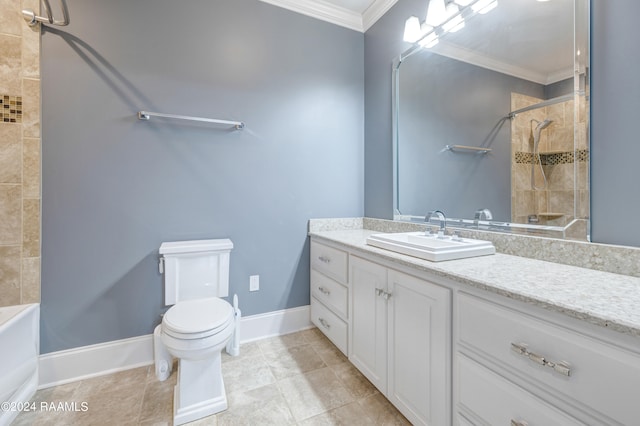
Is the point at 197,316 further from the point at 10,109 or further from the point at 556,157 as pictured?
the point at 556,157

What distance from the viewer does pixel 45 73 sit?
150cm

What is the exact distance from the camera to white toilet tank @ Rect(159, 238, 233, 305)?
5.25 ft

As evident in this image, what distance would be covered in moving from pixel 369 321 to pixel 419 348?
1.14ft

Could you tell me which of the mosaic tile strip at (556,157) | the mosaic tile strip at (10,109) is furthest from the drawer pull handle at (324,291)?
the mosaic tile strip at (10,109)

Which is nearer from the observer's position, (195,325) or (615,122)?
(615,122)

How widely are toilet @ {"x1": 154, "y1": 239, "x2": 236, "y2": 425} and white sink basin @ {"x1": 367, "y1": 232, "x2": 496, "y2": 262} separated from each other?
35.1 inches

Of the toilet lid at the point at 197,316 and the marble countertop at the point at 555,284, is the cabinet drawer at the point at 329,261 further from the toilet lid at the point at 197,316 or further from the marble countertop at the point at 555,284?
the toilet lid at the point at 197,316

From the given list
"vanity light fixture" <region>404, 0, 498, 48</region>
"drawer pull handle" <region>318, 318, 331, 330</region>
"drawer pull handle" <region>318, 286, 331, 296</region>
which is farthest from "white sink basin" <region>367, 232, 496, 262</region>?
"vanity light fixture" <region>404, 0, 498, 48</region>

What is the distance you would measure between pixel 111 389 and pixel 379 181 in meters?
2.20

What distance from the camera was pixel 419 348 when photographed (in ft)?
3.64

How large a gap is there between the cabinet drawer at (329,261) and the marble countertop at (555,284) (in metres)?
0.47

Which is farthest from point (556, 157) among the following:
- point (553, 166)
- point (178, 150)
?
point (178, 150)

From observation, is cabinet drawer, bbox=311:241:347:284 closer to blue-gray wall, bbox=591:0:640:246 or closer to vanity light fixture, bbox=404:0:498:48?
blue-gray wall, bbox=591:0:640:246

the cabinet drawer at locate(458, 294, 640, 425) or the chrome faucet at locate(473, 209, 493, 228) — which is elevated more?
the chrome faucet at locate(473, 209, 493, 228)
